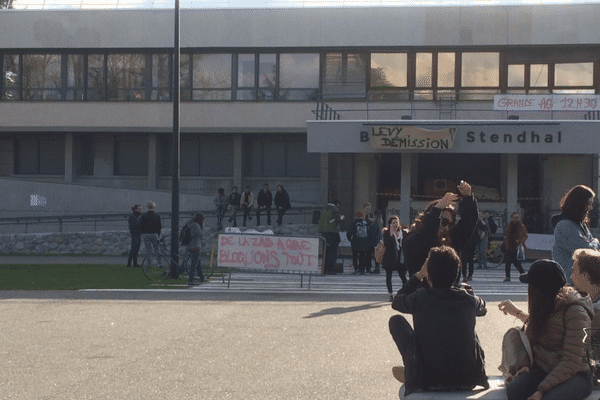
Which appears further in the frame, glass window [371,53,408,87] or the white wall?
glass window [371,53,408,87]

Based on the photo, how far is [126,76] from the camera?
3584 cm

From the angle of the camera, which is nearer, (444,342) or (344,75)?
(444,342)

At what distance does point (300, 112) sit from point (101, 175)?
933 centimetres

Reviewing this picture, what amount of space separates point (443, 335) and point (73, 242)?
85.0 ft

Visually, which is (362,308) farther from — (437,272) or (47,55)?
(47,55)

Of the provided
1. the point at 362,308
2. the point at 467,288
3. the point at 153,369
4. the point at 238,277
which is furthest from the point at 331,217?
the point at 467,288

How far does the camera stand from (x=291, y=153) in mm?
36188

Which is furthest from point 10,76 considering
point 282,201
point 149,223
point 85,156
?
point 149,223

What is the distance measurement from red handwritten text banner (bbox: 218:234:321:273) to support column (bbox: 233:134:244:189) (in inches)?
692

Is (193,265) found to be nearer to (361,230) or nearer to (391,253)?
(391,253)

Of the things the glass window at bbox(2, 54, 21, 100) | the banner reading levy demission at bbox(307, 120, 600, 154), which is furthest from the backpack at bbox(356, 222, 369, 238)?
the glass window at bbox(2, 54, 21, 100)

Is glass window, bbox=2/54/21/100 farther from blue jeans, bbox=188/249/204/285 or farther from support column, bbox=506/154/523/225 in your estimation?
blue jeans, bbox=188/249/204/285

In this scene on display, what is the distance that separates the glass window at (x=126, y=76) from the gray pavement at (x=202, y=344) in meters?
20.2

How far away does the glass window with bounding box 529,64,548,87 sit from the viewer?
108 feet
